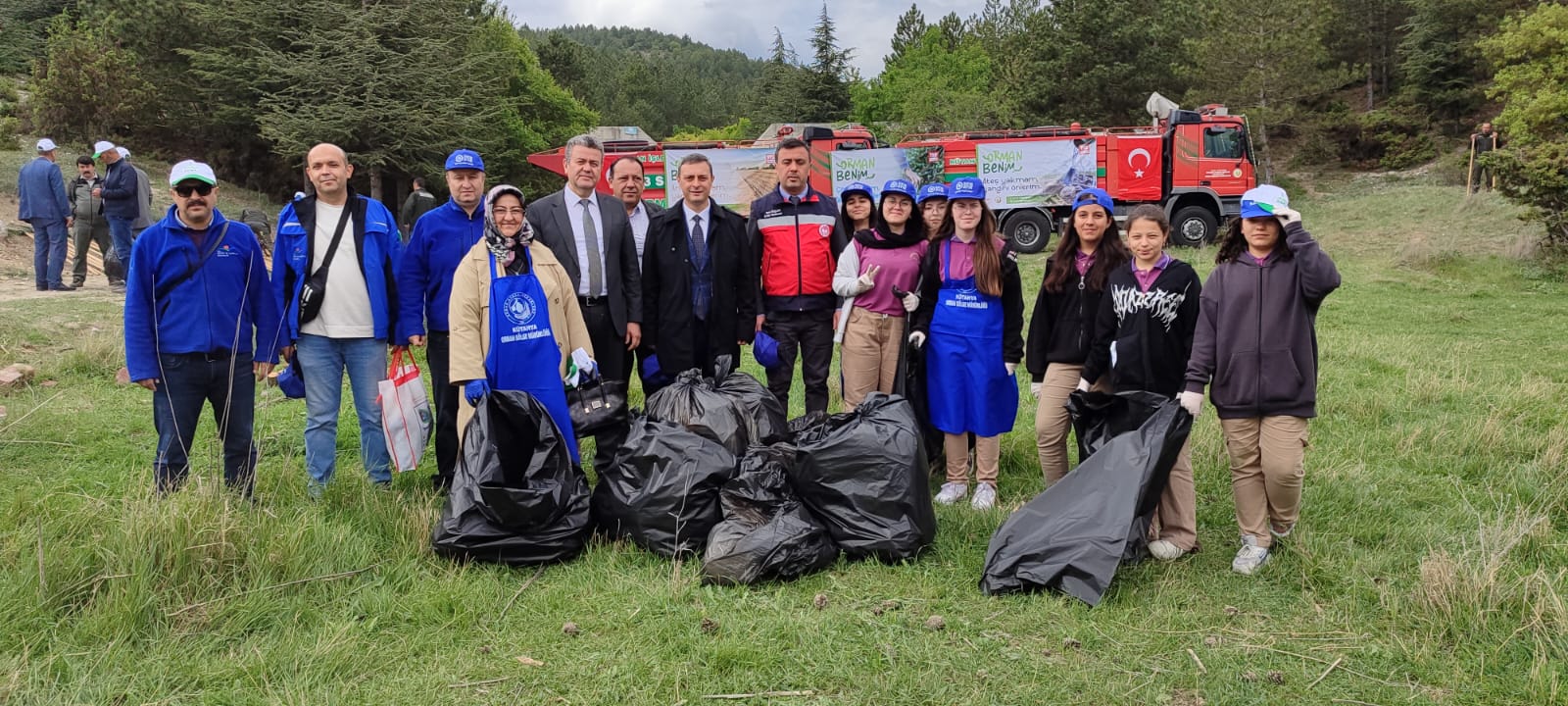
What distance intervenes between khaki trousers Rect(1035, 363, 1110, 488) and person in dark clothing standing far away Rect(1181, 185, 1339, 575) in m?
0.57

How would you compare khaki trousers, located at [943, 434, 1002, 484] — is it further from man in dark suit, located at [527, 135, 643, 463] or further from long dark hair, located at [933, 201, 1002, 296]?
man in dark suit, located at [527, 135, 643, 463]

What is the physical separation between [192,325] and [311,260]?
52cm

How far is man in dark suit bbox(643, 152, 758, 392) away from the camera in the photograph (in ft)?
14.8

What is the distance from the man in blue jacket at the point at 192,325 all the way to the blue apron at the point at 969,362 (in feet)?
9.28

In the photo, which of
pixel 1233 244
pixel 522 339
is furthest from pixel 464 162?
pixel 1233 244

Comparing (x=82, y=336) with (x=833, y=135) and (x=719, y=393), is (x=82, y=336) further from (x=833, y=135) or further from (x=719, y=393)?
(x=833, y=135)

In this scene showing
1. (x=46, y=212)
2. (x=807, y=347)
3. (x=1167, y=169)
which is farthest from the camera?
(x=1167, y=169)

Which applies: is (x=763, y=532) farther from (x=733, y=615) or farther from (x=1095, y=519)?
(x=1095, y=519)

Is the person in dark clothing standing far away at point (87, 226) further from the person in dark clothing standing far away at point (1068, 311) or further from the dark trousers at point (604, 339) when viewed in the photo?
the person in dark clothing standing far away at point (1068, 311)

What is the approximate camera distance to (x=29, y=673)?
2.44 m

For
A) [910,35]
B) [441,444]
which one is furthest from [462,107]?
[910,35]

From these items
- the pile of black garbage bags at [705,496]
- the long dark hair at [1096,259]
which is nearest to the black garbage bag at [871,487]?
the pile of black garbage bags at [705,496]

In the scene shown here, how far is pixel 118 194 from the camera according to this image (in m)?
9.07

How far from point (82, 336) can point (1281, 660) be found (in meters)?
8.66
